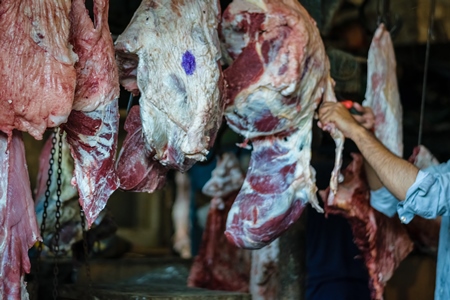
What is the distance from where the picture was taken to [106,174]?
346cm

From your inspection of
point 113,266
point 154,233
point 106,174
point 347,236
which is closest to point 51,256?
point 113,266

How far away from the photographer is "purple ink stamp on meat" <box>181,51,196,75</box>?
3.54 meters

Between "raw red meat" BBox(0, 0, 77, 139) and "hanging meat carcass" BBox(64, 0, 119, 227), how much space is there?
0.45 feet

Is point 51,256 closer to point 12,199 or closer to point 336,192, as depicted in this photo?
point 336,192

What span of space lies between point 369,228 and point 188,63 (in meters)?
1.56

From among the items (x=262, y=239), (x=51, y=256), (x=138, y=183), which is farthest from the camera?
(x=51, y=256)

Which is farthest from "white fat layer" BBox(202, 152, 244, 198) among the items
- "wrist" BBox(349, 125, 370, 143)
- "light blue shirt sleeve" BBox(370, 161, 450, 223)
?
"light blue shirt sleeve" BBox(370, 161, 450, 223)

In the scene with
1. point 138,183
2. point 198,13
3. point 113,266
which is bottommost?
point 113,266

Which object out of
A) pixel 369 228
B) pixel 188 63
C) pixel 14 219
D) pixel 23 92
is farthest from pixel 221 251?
pixel 23 92

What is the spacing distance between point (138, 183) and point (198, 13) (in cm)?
69

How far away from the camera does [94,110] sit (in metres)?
3.39

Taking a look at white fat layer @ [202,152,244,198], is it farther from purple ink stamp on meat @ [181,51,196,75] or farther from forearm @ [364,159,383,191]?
purple ink stamp on meat @ [181,51,196,75]

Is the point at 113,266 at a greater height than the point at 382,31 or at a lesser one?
lesser

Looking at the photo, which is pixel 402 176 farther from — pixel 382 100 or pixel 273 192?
pixel 382 100
